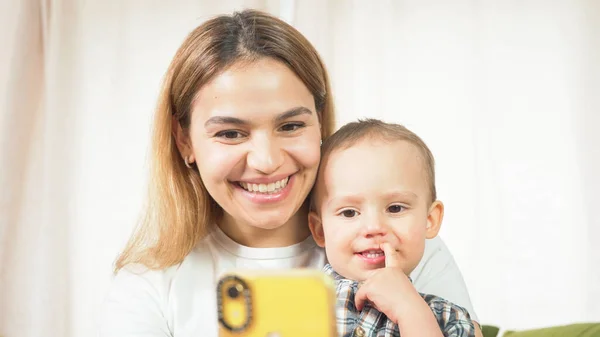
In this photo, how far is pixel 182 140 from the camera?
103 cm

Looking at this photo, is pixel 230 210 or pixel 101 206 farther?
pixel 101 206

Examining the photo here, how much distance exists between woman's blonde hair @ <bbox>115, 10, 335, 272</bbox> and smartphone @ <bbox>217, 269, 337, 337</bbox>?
0.94 ft

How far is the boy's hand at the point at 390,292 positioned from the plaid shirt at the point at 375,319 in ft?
0.04

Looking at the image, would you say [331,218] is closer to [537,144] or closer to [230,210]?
[230,210]

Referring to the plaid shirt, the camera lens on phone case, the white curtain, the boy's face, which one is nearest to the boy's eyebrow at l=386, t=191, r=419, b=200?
the boy's face

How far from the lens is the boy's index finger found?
2.73ft

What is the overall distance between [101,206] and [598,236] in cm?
120

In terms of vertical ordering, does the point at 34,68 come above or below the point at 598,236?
above

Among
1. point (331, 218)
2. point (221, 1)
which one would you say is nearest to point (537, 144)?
point (221, 1)

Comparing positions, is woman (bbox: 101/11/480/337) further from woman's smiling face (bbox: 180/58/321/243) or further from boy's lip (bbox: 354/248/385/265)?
boy's lip (bbox: 354/248/385/265)

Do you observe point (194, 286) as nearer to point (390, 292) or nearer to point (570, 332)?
point (390, 292)

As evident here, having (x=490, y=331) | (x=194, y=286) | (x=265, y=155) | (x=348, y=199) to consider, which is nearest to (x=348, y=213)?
(x=348, y=199)

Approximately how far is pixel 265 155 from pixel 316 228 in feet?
0.38

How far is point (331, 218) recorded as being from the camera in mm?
884
